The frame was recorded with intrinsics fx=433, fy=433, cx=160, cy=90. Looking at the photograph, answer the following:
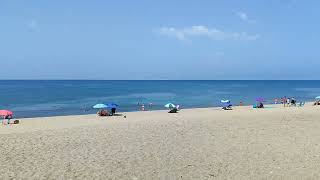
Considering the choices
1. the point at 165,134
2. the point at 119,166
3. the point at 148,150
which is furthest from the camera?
the point at 165,134

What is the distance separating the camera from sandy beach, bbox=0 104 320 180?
444 inches

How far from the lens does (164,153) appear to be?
1383cm

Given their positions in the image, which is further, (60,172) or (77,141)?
(77,141)

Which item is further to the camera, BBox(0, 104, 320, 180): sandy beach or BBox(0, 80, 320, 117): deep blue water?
BBox(0, 80, 320, 117): deep blue water

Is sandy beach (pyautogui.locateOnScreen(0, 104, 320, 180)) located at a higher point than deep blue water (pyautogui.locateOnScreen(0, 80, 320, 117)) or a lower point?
lower

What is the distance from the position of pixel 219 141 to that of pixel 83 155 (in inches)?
213

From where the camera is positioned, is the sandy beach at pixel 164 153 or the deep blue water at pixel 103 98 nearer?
the sandy beach at pixel 164 153

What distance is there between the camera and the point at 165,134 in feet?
58.9

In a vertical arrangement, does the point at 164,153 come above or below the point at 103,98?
below

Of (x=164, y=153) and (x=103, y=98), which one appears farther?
(x=103, y=98)

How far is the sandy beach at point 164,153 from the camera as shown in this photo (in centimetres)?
1128

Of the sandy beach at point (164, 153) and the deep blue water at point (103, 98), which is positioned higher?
the deep blue water at point (103, 98)

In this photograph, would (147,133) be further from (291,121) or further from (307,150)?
(291,121)

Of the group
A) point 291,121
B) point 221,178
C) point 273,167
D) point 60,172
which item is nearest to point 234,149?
point 273,167
